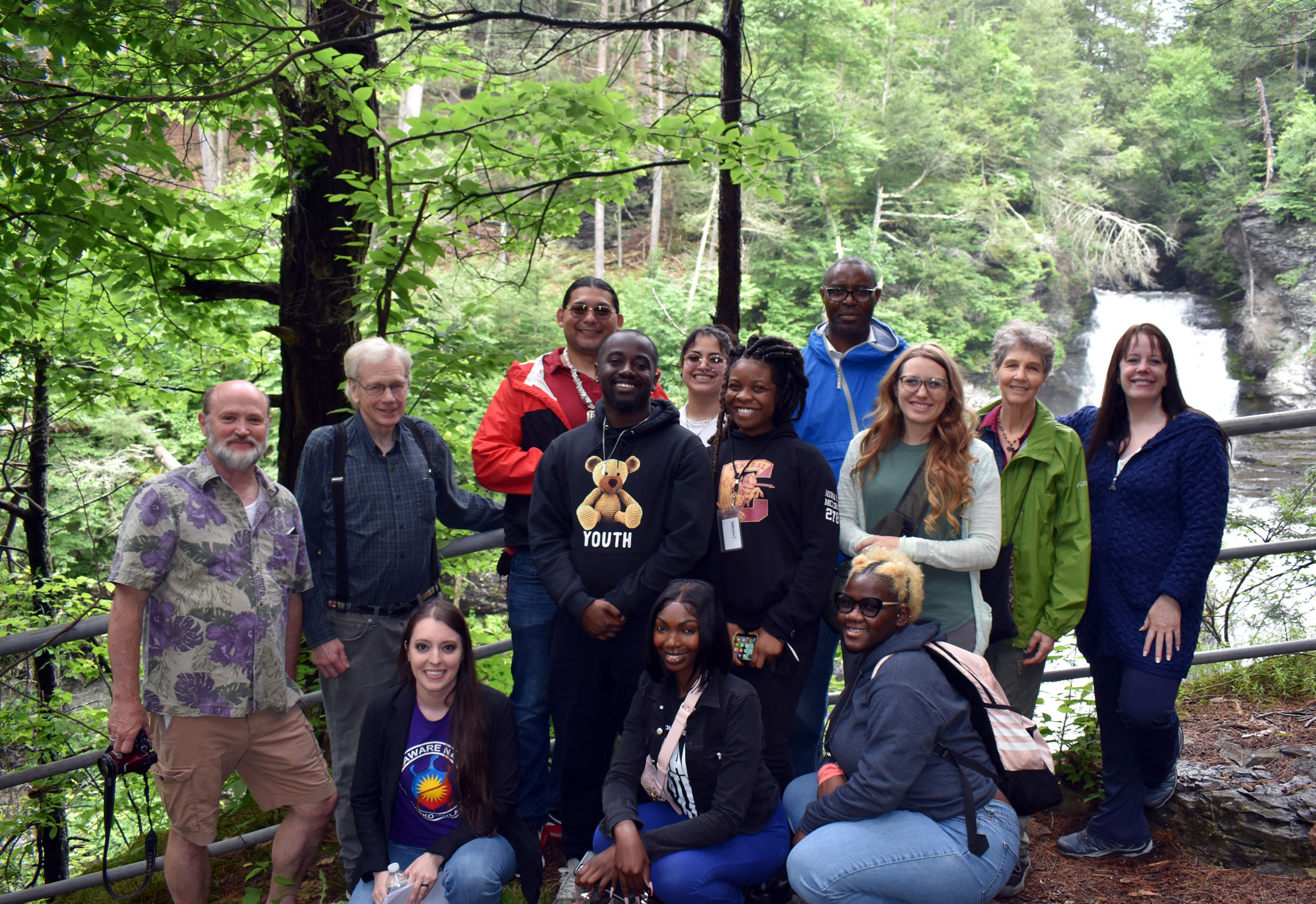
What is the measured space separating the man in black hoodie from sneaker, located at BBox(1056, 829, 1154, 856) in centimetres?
165

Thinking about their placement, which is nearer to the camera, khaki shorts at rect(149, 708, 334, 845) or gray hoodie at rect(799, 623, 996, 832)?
gray hoodie at rect(799, 623, 996, 832)

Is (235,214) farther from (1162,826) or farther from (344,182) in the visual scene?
(1162,826)

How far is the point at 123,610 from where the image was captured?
2.64 m

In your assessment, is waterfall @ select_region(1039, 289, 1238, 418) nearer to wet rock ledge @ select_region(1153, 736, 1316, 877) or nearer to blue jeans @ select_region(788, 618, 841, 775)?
wet rock ledge @ select_region(1153, 736, 1316, 877)

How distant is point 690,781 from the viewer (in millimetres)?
2662

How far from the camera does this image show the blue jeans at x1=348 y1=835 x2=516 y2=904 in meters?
2.61

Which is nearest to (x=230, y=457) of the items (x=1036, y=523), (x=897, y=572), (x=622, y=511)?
(x=622, y=511)

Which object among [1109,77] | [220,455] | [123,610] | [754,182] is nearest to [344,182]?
[754,182]

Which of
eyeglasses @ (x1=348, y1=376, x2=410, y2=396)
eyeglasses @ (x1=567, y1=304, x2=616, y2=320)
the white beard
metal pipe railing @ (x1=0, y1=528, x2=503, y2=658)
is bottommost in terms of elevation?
metal pipe railing @ (x1=0, y1=528, x2=503, y2=658)

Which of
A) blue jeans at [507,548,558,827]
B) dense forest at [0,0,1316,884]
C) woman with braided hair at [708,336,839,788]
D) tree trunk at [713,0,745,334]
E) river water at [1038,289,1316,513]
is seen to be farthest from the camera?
river water at [1038,289,1316,513]

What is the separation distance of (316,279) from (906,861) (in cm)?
399

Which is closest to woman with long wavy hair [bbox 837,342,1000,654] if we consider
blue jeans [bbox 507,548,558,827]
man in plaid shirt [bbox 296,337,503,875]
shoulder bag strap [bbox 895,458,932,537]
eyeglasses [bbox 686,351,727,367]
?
shoulder bag strap [bbox 895,458,932,537]

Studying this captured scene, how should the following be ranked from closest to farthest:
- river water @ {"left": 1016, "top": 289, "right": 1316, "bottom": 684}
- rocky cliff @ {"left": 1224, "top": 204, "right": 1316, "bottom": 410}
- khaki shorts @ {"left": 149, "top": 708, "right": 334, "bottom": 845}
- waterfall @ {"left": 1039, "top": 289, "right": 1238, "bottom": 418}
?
1. khaki shorts @ {"left": 149, "top": 708, "right": 334, "bottom": 845}
2. river water @ {"left": 1016, "top": 289, "right": 1316, "bottom": 684}
3. rocky cliff @ {"left": 1224, "top": 204, "right": 1316, "bottom": 410}
4. waterfall @ {"left": 1039, "top": 289, "right": 1238, "bottom": 418}

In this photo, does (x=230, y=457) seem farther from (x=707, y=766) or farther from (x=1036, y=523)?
(x=1036, y=523)
